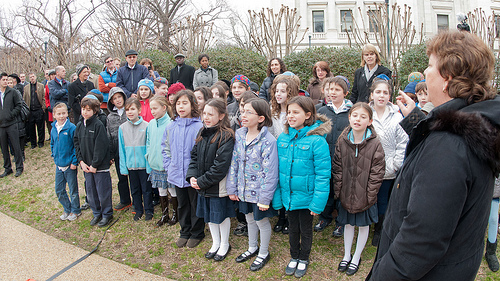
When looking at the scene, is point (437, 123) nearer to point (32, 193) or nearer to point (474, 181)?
point (474, 181)

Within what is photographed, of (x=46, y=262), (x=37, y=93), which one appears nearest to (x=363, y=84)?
(x=46, y=262)

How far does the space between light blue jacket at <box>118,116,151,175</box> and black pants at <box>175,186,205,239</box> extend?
2.88 ft

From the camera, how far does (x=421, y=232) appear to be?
53.8 inches

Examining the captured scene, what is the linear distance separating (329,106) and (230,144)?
4.68 ft

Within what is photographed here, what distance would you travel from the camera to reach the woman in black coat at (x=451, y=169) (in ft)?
4.26

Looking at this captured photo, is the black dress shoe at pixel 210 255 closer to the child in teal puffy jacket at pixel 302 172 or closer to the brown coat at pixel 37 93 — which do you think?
the child in teal puffy jacket at pixel 302 172

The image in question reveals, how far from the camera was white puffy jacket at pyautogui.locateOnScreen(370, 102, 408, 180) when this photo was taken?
12.3ft

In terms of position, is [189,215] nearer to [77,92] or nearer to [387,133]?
[387,133]

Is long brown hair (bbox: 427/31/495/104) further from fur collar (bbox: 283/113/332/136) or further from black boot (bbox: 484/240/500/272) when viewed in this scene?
black boot (bbox: 484/240/500/272)

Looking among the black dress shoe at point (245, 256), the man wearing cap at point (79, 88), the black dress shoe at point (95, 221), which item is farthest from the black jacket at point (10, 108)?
the black dress shoe at point (245, 256)

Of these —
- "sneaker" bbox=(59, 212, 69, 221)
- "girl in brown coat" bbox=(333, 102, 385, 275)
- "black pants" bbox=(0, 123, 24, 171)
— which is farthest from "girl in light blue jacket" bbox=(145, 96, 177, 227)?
"black pants" bbox=(0, 123, 24, 171)

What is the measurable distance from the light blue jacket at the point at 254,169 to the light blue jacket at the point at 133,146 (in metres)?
1.73

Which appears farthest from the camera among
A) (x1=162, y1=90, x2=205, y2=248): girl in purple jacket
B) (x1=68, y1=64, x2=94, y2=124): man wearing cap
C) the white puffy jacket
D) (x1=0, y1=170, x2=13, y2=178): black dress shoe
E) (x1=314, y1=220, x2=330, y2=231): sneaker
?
(x1=68, y1=64, x2=94, y2=124): man wearing cap

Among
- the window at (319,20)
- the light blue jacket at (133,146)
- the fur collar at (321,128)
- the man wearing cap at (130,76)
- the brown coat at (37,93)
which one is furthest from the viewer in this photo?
the window at (319,20)
